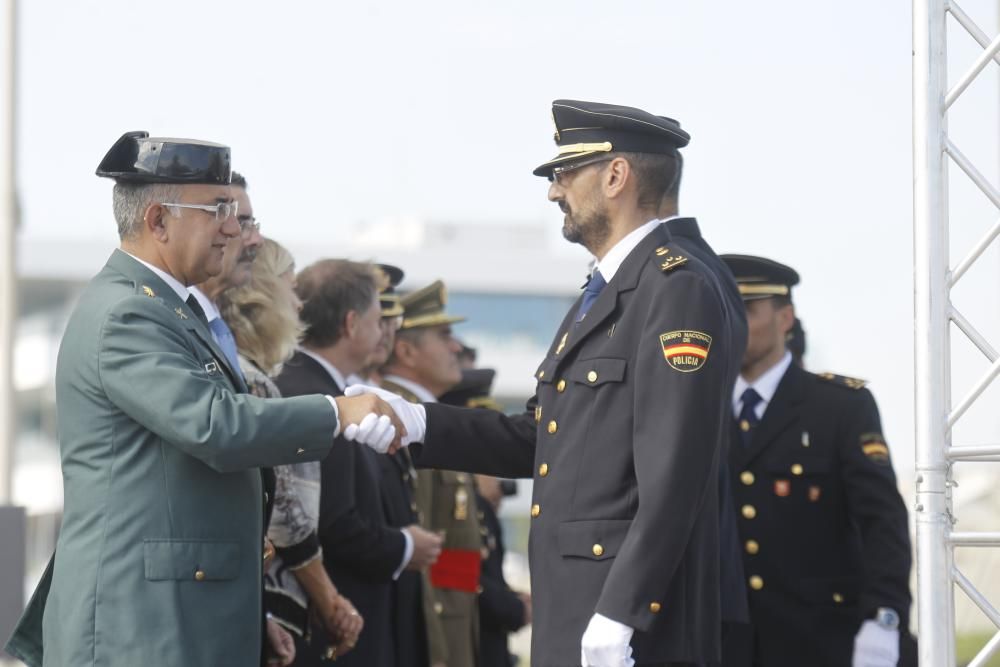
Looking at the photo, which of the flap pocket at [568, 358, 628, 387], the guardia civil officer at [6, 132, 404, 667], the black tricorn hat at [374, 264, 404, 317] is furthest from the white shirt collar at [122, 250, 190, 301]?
the black tricorn hat at [374, 264, 404, 317]

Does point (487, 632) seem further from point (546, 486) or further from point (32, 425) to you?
point (32, 425)

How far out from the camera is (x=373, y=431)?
446cm

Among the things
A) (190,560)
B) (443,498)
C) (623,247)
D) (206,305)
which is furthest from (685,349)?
Answer: (443,498)

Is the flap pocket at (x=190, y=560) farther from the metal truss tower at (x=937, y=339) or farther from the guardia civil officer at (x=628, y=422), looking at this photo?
the metal truss tower at (x=937, y=339)

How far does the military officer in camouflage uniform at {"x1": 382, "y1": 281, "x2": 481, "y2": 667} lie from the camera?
7.27 metres

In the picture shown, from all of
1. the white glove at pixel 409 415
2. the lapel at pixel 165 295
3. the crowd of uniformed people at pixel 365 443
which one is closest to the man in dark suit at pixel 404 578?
the crowd of uniformed people at pixel 365 443

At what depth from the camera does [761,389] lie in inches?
248

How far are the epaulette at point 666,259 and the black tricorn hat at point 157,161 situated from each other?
132 centimetres

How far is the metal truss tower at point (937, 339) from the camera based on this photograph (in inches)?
171

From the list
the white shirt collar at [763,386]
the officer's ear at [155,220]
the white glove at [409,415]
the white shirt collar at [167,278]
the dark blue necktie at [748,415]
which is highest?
the officer's ear at [155,220]

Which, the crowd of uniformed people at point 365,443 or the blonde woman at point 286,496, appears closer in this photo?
the crowd of uniformed people at point 365,443

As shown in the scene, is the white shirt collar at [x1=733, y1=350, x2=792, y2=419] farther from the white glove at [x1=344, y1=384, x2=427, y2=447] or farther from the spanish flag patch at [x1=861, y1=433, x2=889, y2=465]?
the white glove at [x1=344, y1=384, x2=427, y2=447]

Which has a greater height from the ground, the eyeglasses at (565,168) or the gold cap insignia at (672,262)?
the eyeglasses at (565,168)

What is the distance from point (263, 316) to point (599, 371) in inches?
71.6
